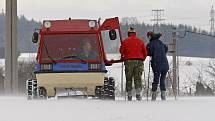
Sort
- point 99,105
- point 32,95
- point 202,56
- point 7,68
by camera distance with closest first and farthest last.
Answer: point 99,105 → point 32,95 → point 7,68 → point 202,56

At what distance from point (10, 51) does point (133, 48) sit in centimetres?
919

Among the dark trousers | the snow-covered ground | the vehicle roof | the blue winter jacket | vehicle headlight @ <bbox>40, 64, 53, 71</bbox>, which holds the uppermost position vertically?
the vehicle roof

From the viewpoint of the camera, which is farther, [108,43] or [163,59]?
[108,43]

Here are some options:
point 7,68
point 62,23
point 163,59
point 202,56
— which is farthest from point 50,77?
point 202,56

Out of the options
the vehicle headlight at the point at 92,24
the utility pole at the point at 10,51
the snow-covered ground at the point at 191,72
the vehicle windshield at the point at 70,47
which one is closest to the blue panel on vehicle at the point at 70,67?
the vehicle windshield at the point at 70,47

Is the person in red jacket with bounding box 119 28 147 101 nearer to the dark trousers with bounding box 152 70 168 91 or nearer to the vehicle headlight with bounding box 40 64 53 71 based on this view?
the dark trousers with bounding box 152 70 168 91

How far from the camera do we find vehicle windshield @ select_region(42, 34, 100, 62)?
15.4 meters

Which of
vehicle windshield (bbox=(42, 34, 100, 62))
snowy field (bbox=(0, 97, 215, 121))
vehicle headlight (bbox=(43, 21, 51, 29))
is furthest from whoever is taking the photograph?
vehicle headlight (bbox=(43, 21, 51, 29))

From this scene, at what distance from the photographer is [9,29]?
22.9 metres

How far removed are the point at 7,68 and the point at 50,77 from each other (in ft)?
27.4

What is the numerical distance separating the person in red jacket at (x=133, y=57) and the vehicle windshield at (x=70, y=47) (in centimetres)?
90

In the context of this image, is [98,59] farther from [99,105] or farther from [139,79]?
[99,105]

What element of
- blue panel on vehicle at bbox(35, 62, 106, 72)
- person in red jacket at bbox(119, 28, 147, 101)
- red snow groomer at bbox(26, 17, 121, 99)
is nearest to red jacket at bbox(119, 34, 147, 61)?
person in red jacket at bbox(119, 28, 147, 101)

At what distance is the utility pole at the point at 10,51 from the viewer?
22828mm
